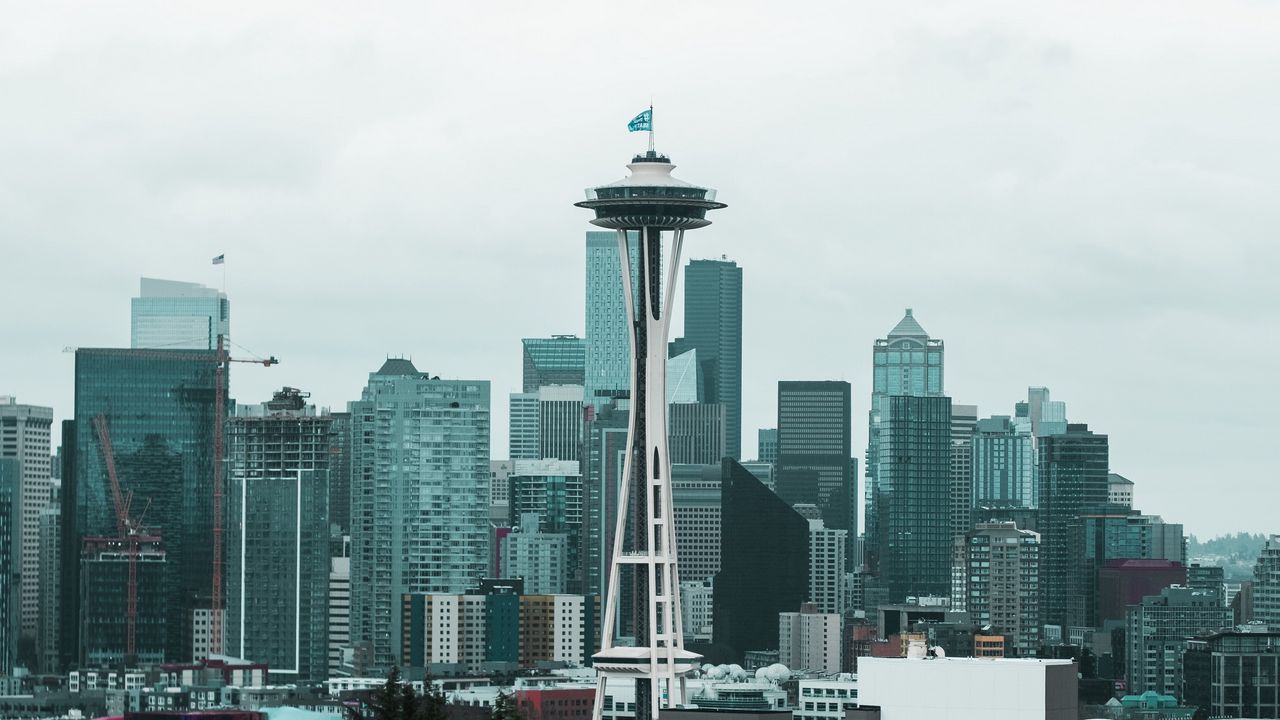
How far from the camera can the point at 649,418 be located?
575 feet

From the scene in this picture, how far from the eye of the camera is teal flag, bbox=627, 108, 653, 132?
191 meters

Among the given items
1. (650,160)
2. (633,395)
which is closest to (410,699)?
(633,395)

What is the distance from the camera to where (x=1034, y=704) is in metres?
93.6

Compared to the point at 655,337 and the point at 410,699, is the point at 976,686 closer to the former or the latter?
the point at 410,699

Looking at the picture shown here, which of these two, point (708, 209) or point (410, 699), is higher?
point (708, 209)

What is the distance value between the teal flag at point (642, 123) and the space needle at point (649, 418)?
4.7 inches

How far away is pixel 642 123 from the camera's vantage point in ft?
628

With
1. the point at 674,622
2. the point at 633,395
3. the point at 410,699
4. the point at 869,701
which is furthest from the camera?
the point at 674,622

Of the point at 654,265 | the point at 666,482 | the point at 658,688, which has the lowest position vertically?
the point at 658,688

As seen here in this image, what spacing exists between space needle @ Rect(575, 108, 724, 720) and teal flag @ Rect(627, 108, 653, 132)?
119 millimetres

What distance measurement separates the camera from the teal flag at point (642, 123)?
191125mm

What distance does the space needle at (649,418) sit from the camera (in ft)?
573

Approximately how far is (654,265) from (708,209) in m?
7.69

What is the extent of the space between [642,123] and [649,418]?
2507 cm
